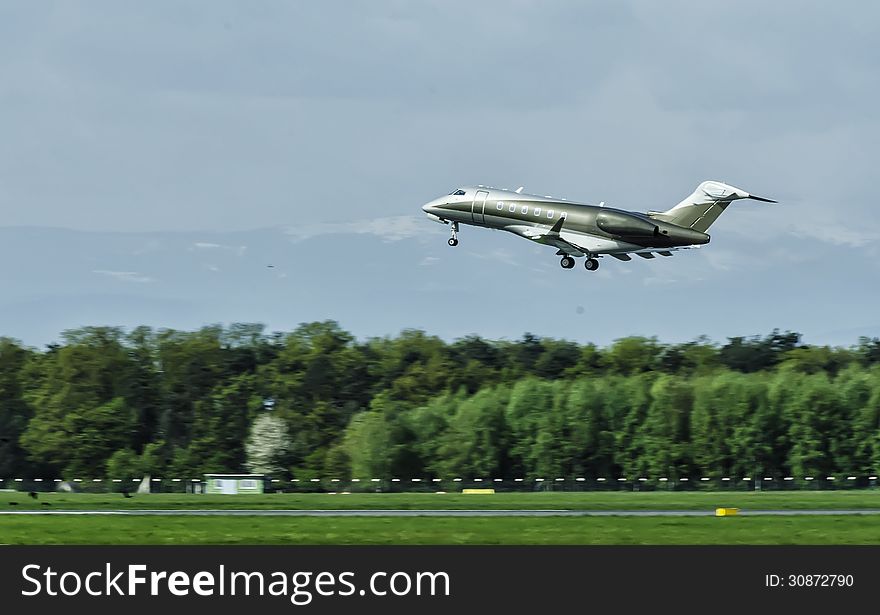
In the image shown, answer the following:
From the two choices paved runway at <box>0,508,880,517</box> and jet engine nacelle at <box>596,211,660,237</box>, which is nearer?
paved runway at <box>0,508,880,517</box>

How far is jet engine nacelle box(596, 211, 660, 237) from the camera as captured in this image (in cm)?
7556

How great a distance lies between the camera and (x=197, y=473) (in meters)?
159

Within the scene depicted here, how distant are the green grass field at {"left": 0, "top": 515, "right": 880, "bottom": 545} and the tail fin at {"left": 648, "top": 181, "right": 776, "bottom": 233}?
17604 mm

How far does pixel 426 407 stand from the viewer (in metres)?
153

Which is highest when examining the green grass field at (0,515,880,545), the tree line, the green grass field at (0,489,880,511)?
the tree line

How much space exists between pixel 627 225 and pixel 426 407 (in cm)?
7939

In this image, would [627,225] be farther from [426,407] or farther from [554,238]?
[426,407]

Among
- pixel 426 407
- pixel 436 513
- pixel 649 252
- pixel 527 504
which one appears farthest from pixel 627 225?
pixel 426 407

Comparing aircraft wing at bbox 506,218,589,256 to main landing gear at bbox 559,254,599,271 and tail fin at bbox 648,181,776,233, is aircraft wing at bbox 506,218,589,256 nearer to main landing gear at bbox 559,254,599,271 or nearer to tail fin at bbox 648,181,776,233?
main landing gear at bbox 559,254,599,271

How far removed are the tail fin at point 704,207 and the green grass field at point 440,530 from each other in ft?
57.8

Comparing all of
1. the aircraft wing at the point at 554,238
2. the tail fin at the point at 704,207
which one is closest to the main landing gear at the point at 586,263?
the aircraft wing at the point at 554,238

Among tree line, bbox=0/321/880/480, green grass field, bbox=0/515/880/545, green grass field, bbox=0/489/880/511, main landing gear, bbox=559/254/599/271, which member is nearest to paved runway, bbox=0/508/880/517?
green grass field, bbox=0/515/880/545

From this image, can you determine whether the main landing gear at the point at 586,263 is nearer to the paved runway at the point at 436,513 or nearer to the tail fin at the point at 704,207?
the tail fin at the point at 704,207

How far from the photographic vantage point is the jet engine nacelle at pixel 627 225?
75.6m
